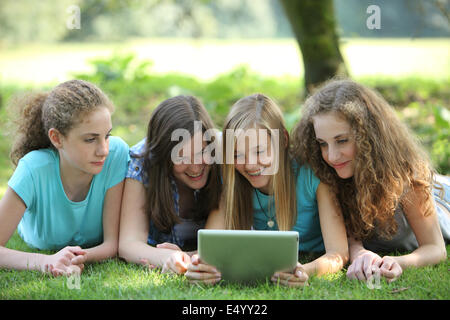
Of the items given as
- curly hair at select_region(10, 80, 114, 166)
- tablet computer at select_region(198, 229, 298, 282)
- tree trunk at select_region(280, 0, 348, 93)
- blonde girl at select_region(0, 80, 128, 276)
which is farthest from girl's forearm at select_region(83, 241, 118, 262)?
tree trunk at select_region(280, 0, 348, 93)

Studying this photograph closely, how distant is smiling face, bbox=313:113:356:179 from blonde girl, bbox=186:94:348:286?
183mm

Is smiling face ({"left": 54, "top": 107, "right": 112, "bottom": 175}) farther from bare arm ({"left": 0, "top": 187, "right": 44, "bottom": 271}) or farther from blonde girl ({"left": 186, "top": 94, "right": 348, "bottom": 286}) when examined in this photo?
blonde girl ({"left": 186, "top": 94, "right": 348, "bottom": 286})

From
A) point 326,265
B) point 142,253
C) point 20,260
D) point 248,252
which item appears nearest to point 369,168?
point 326,265

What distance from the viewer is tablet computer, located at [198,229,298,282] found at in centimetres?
238

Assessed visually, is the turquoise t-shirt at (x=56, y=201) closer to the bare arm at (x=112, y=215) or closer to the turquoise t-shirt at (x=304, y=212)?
the bare arm at (x=112, y=215)

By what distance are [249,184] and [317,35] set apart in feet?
12.4

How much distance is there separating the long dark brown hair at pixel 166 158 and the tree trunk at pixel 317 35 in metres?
3.54

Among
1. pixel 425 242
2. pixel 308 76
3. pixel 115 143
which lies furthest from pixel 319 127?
pixel 308 76

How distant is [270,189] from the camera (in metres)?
3.22

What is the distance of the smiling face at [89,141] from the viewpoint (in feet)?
9.80

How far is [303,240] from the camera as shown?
337cm

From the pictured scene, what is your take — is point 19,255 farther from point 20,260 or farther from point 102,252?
point 102,252

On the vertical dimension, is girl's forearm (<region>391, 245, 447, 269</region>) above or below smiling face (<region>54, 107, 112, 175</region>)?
below
